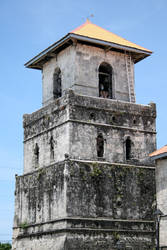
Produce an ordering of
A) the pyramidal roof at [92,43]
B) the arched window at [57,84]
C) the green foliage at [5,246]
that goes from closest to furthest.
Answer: the pyramidal roof at [92,43] → the arched window at [57,84] → the green foliage at [5,246]

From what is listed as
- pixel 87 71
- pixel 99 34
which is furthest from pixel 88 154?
pixel 99 34

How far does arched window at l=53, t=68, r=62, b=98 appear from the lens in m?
33.2

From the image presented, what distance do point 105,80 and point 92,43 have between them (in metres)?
2.52

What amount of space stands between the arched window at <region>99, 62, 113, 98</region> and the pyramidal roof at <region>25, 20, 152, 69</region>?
3.92 ft

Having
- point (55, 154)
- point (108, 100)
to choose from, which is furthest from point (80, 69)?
point (55, 154)

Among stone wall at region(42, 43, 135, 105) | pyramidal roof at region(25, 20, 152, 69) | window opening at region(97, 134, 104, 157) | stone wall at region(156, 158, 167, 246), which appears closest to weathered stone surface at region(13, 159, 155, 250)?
window opening at region(97, 134, 104, 157)

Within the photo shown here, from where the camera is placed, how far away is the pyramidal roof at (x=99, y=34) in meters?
31.7

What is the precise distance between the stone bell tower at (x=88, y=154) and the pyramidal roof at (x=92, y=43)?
0.07 metres

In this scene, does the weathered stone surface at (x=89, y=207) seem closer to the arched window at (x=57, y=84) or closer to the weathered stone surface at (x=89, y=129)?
the weathered stone surface at (x=89, y=129)

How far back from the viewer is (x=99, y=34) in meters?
32.7

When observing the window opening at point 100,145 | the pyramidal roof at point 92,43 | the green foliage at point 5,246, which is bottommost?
the green foliage at point 5,246

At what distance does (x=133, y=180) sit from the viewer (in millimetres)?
30422

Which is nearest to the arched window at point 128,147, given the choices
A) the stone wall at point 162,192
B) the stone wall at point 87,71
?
the stone wall at point 87,71

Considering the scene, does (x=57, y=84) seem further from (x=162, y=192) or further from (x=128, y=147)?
(x=162, y=192)
